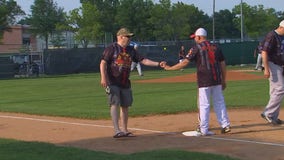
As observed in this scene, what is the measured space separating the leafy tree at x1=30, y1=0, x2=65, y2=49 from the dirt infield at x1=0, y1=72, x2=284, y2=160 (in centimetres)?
6024

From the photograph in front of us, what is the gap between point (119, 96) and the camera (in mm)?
8734

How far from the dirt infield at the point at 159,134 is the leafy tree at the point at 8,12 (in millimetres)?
42425

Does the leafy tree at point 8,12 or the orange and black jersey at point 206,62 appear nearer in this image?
the orange and black jersey at point 206,62

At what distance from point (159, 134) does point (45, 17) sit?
6459 cm

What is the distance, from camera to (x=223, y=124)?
8.73 m

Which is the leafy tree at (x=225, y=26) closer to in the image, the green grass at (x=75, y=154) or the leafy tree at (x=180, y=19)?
the leafy tree at (x=180, y=19)

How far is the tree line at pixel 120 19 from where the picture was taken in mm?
63188

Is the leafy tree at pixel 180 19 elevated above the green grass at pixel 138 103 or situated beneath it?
elevated above

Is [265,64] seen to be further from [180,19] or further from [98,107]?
[180,19]

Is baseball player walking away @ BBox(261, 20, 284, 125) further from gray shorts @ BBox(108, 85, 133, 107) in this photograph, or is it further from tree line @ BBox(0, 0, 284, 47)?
tree line @ BBox(0, 0, 284, 47)

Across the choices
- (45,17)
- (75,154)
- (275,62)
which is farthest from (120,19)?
(75,154)

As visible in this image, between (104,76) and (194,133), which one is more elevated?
(104,76)

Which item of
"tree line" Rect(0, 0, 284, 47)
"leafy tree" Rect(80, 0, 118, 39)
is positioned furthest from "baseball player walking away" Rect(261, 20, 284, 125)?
"leafy tree" Rect(80, 0, 118, 39)

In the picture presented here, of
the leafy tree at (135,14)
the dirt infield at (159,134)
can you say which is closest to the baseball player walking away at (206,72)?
the dirt infield at (159,134)
